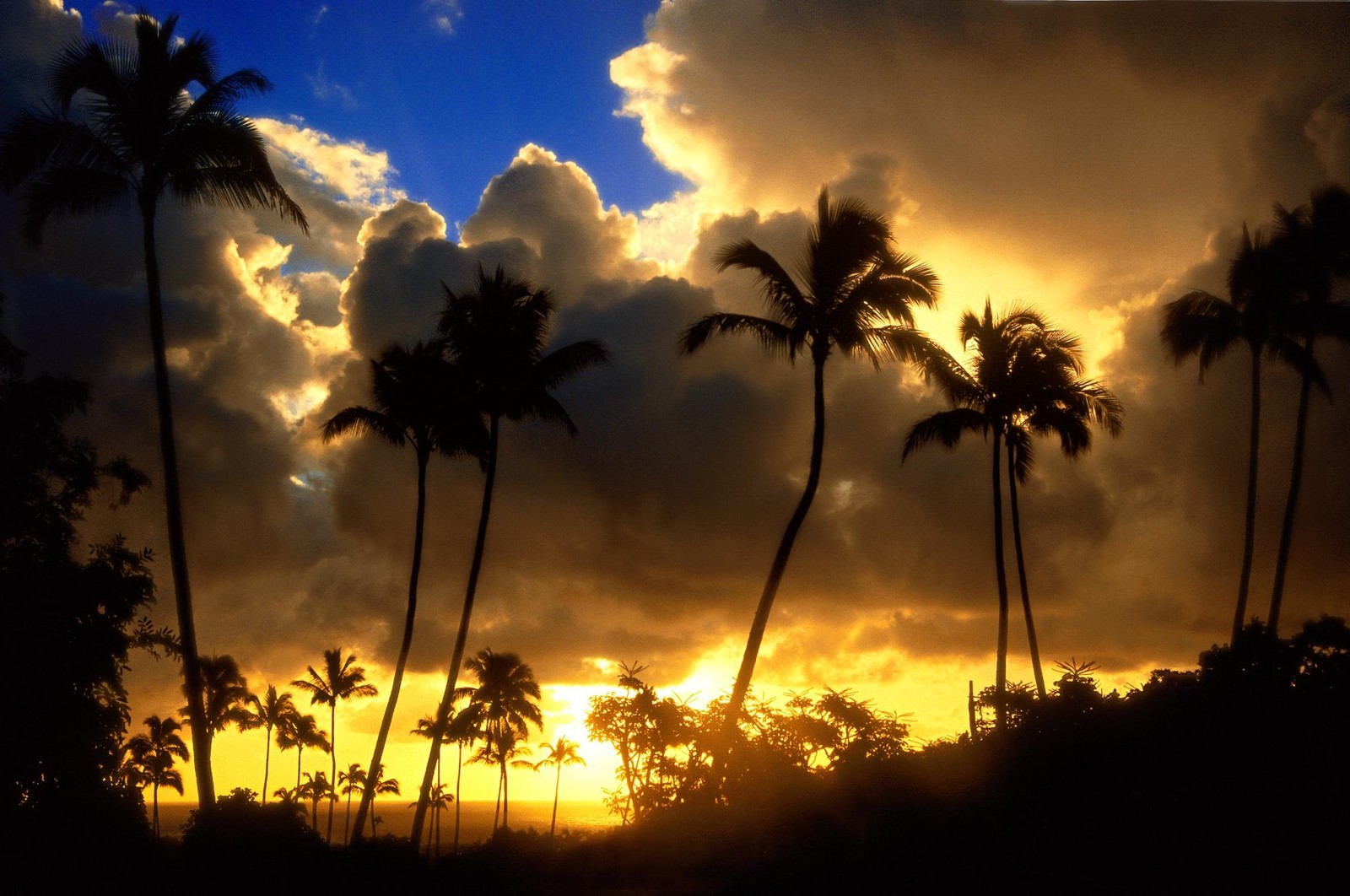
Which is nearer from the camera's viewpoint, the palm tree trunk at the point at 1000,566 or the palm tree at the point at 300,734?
the palm tree trunk at the point at 1000,566

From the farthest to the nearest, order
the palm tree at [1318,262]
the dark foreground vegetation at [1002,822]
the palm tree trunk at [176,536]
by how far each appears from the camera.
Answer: the palm tree at [1318,262]
the palm tree trunk at [176,536]
the dark foreground vegetation at [1002,822]

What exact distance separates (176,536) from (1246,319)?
28280 mm

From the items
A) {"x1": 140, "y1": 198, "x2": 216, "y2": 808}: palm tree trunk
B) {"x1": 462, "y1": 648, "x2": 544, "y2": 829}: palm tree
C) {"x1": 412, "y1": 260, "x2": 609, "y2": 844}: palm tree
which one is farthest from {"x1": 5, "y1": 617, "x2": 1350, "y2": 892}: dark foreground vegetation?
{"x1": 462, "y1": 648, "x2": 544, "y2": 829}: palm tree

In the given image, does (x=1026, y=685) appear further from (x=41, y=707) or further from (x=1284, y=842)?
(x=41, y=707)

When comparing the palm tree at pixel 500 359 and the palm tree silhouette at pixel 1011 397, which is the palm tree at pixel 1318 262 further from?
the palm tree at pixel 500 359

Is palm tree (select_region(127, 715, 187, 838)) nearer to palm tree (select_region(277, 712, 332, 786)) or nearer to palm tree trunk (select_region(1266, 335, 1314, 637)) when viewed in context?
palm tree (select_region(277, 712, 332, 786))

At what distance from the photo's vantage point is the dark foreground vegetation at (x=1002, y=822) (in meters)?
12.2

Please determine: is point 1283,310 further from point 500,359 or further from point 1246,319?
point 500,359

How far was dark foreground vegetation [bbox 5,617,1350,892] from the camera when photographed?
12234 mm

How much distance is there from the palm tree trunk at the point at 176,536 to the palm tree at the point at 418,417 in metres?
10.3

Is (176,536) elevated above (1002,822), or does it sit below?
above

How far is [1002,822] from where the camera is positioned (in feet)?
44.7

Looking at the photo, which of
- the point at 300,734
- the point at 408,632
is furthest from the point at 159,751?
the point at 408,632

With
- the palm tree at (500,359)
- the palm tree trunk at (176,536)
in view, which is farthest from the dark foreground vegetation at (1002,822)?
the palm tree at (500,359)
